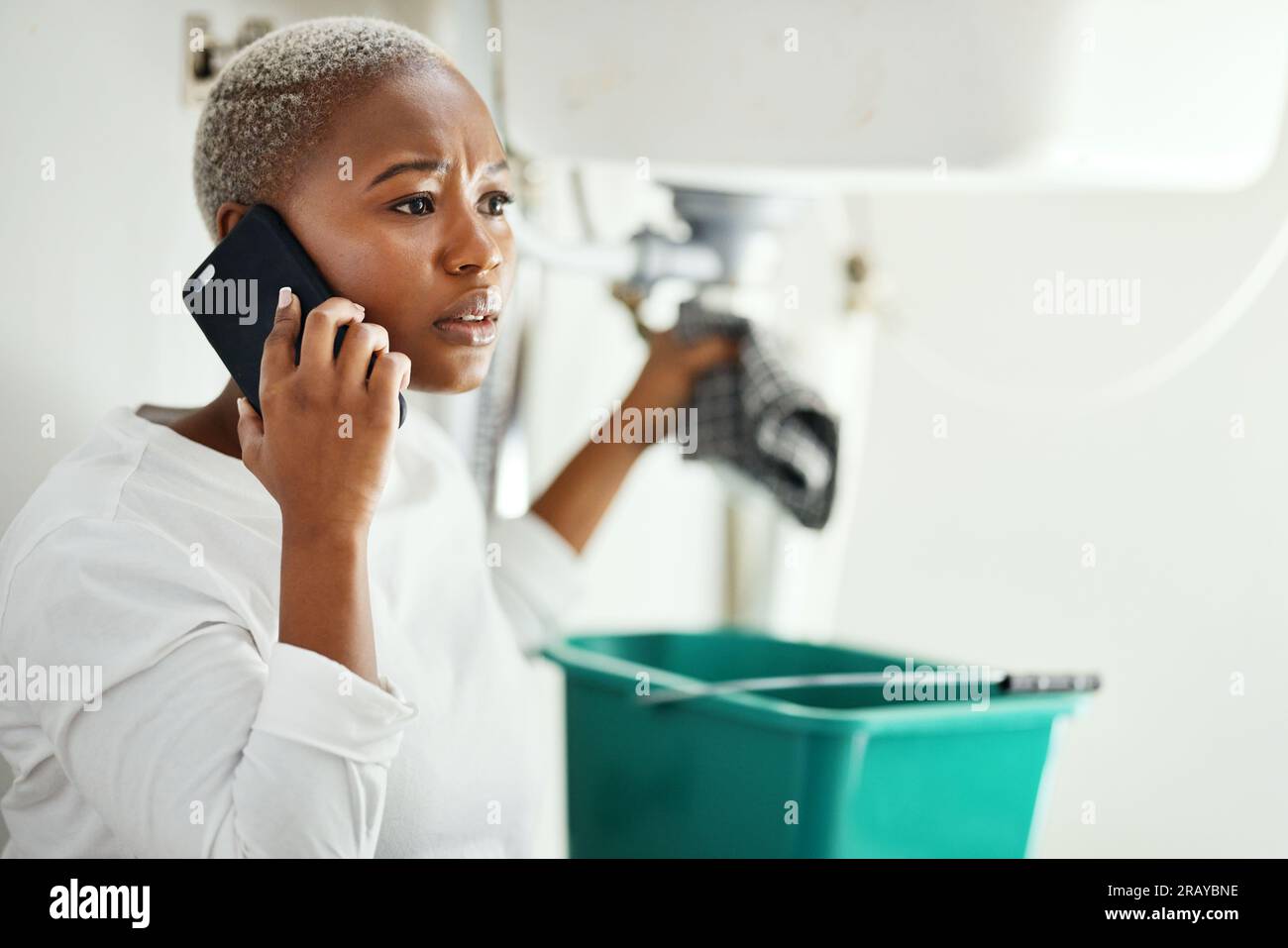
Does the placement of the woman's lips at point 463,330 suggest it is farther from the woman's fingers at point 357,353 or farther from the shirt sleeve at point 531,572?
the shirt sleeve at point 531,572

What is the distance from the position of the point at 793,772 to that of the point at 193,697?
35 centimetres

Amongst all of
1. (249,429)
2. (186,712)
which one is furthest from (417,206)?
(186,712)

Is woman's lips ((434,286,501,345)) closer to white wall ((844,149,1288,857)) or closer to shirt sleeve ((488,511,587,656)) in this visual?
shirt sleeve ((488,511,587,656))

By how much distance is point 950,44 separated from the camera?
630 mm

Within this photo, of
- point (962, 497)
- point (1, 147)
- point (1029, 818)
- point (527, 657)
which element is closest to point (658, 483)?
point (962, 497)

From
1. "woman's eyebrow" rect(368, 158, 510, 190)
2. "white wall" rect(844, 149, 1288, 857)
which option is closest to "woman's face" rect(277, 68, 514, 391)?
"woman's eyebrow" rect(368, 158, 510, 190)

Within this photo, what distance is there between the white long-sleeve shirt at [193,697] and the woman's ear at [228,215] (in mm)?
89

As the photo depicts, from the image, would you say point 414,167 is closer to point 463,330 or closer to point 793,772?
point 463,330

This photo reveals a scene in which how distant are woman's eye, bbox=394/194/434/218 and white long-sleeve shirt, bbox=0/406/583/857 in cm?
13

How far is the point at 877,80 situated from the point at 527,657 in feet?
1.51

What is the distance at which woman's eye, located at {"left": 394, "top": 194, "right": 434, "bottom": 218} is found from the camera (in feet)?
1.68

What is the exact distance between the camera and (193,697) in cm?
48

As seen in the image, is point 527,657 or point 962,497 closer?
point 527,657
